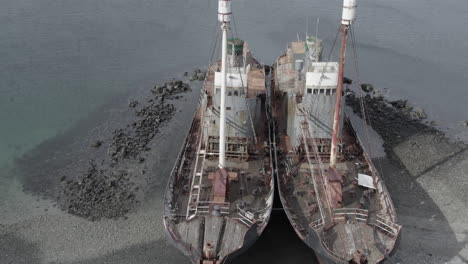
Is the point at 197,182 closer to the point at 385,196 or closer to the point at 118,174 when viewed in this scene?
the point at 118,174

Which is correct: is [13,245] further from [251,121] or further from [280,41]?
[280,41]

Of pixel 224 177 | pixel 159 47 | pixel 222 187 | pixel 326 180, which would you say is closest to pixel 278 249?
pixel 326 180

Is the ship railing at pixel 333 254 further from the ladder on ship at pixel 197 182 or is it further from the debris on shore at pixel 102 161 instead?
the debris on shore at pixel 102 161

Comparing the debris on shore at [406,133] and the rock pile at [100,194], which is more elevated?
the debris on shore at [406,133]

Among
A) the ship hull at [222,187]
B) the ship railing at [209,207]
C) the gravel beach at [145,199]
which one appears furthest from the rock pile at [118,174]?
the ship railing at [209,207]

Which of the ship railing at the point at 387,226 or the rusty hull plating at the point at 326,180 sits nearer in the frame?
the rusty hull plating at the point at 326,180

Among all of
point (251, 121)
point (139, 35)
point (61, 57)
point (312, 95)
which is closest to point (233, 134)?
point (251, 121)
